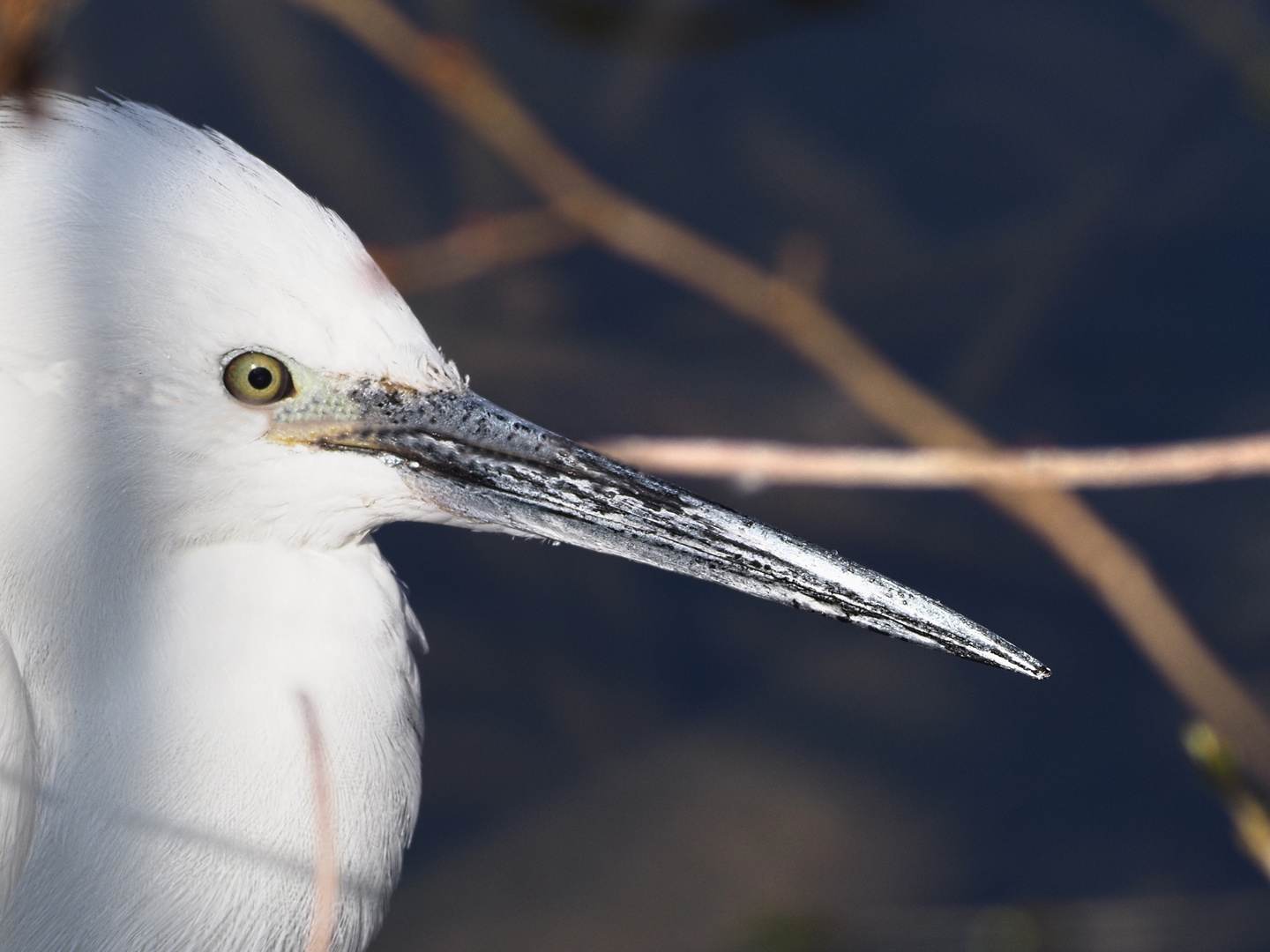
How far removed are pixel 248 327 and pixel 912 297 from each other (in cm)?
251

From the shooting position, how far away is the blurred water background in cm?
271

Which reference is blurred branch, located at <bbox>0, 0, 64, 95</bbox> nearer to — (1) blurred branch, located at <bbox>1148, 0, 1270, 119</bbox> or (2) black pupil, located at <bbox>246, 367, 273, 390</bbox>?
Answer: (2) black pupil, located at <bbox>246, 367, 273, 390</bbox>

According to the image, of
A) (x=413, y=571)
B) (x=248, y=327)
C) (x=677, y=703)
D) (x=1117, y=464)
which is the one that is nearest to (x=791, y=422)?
(x=677, y=703)

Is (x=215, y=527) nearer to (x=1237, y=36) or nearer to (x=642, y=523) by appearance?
(x=642, y=523)

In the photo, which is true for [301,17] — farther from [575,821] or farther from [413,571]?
[575,821]

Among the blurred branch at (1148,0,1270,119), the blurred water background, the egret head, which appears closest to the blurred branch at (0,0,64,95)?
the egret head

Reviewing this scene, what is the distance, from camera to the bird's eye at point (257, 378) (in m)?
1.23

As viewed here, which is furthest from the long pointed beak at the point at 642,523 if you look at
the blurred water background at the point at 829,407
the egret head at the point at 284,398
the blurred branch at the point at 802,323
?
the blurred water background at the point at 829,407

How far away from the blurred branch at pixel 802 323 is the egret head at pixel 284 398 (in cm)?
106

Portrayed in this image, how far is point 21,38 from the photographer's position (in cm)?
108

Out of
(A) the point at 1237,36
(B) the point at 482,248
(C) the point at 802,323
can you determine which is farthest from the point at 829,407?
(A) the point at 1237,36

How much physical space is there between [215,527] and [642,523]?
0.47 meters

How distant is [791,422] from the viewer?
3271 mm

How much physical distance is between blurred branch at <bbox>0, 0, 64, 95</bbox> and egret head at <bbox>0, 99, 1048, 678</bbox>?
11 centimetres
